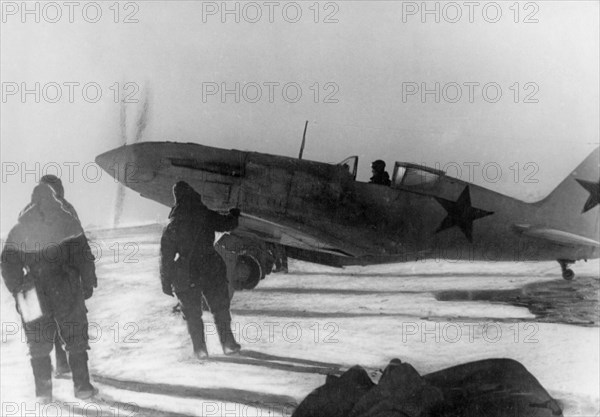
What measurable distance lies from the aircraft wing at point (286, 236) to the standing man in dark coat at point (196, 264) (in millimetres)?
69

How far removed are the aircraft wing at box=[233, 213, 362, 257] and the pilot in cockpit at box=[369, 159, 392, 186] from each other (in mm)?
Answer: 379

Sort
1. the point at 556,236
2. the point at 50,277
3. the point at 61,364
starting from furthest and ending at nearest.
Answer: the point at 556,236
the point at 61,364
the point at 50,277

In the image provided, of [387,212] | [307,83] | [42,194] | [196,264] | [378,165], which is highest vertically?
[307,83]

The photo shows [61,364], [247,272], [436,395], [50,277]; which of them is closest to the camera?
[436,395]

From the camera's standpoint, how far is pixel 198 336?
2.44 meters

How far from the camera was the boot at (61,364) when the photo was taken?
93.4 inches

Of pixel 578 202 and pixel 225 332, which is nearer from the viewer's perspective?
pixel 225 332

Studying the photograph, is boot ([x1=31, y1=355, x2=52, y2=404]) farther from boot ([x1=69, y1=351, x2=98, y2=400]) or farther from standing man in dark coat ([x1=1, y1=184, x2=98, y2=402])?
boot ([x1=69, y1=351, x2=98, y2=400])

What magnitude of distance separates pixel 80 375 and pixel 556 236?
7.92ft

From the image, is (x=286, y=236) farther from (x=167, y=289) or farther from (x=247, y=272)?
(x=167, y=289)

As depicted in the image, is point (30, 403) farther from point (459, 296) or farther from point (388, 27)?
point (388, 27)

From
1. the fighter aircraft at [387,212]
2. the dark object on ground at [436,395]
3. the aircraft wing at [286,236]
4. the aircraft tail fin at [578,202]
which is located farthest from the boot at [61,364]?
the aircraft tail fin at [578,202]

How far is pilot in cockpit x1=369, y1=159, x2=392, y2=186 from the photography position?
264 cm

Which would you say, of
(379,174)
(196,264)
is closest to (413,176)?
(379,174)
